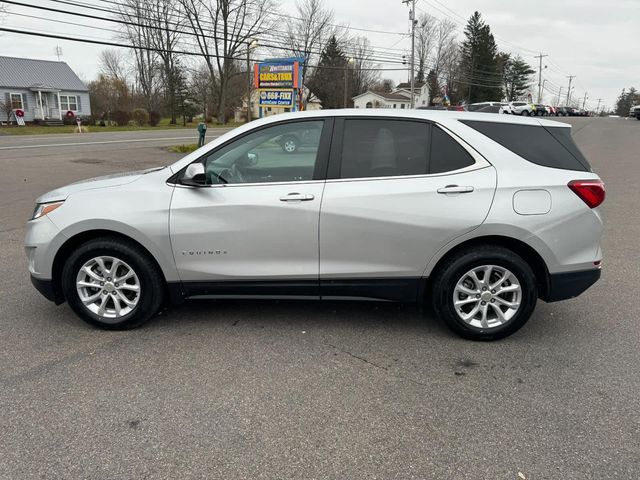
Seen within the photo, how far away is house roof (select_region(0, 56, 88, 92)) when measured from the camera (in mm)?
44594

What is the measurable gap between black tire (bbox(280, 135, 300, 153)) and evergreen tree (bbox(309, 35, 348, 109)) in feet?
222

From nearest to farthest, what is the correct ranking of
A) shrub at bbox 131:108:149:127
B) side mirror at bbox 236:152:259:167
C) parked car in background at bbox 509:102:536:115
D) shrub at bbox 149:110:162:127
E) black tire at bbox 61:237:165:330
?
1. black tire at bbox 61:237:165:330
2. side mirror at bbox 236:152:259:167
3. shrub at bbox 131:108:149:127
4. shrub at bbox 149:110:162:127
5. parked car in background at bbox 509:102:536:115

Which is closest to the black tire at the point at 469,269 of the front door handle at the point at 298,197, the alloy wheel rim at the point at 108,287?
the front door handle at the point at 298,197

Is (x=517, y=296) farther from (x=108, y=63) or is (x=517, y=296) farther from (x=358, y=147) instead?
(x=108, y=63)

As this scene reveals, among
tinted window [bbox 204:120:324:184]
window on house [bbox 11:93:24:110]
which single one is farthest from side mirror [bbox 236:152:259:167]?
window on house [bbox 11:93:24:110]

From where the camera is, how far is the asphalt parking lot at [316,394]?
252 centimetres

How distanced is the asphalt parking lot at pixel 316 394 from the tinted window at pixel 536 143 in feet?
4.50

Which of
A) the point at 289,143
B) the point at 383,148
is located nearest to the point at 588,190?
the point at 383,148

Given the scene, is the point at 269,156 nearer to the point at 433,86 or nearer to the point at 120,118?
the point at 120,118

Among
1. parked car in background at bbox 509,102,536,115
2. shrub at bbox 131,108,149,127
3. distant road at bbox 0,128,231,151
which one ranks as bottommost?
distant road at bbox 0,128,231,151

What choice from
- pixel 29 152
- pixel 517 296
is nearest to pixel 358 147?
pixel 517 296

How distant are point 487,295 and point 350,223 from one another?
1.17 meters

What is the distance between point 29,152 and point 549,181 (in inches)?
786

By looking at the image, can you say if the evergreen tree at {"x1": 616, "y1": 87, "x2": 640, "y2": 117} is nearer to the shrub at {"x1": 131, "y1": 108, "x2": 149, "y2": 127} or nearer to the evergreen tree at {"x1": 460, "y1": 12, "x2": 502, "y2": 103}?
the evergreen tree at {"x1": 460, "y1": 12, "x2": 502, "y2": 103}
